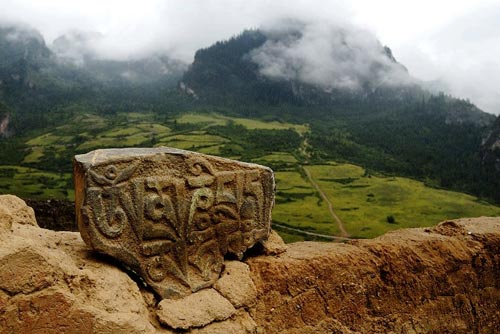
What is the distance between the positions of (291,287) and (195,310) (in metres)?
1.43

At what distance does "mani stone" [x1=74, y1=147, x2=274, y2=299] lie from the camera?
206 inches

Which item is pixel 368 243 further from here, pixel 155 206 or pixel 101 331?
pixel 101 331

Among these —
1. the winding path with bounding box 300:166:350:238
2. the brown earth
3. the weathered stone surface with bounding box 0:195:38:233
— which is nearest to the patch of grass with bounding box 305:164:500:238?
the winding path with bounding box 300:166:350:238

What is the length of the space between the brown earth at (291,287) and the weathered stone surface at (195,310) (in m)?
0.02

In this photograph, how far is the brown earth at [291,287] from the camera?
4.36 meters

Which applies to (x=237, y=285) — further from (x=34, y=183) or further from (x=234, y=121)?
(x=234, y=121)

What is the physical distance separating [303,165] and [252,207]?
276 ft

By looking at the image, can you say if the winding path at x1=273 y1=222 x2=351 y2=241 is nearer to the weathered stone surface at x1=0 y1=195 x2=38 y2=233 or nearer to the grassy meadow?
the grassy meadow

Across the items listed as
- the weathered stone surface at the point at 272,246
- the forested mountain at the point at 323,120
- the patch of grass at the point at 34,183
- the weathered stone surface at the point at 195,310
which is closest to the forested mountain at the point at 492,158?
the forested mountain at the point at 323,120

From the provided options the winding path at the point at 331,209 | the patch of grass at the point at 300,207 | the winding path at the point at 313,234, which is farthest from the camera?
the patch of grass at the point at 300,207

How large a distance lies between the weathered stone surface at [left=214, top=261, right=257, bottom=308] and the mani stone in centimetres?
13

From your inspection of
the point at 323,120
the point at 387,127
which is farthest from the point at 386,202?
the point at 323,120

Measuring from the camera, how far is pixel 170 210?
5.67 m

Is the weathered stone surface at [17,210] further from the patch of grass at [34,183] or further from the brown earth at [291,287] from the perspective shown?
the patch of grass at [34,183]
